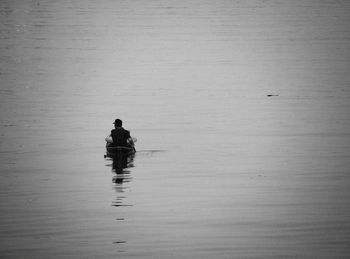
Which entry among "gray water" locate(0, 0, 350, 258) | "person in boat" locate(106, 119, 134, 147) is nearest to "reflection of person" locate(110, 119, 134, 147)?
"person in boat" locate(106, 119, 134, 147)

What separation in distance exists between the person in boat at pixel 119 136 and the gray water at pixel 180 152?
0.85 meters

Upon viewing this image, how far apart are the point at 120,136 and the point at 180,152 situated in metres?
3.72

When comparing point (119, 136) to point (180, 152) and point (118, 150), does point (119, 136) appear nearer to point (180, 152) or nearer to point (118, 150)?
point (118, 150)

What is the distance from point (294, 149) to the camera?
3747 cm

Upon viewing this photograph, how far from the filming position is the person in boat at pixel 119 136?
33416 mm

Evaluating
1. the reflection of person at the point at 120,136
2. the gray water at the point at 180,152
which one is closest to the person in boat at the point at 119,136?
the reflection of person at the point at 120,136

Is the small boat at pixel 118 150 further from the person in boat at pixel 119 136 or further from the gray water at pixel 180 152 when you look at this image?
the gray water at pixel 180 152

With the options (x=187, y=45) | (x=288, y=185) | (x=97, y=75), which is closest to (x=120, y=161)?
(x=288, y=185)

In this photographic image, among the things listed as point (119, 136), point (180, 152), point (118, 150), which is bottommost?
point (118, 150)

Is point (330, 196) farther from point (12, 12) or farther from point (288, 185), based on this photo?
point (12, 12)

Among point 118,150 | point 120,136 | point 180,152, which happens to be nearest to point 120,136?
point 120,136

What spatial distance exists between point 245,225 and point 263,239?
4.79ft

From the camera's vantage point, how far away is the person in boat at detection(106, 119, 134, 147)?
33.4 meters

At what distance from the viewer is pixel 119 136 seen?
110 feet
